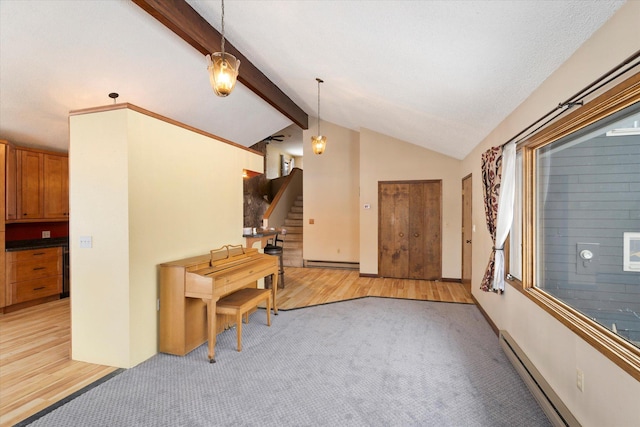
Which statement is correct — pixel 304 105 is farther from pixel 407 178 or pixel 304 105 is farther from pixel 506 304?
pixel 506 304

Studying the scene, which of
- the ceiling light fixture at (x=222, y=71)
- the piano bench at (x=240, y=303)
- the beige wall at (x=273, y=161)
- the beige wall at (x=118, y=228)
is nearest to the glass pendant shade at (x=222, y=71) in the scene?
the ceiling light fixture at (x=222, y=71)

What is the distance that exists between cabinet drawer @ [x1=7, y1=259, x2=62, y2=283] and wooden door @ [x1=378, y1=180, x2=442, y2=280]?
5454 mm

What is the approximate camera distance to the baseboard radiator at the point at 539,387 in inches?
77.4

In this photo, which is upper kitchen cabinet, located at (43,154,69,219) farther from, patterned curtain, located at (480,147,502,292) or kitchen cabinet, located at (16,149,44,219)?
patterned curtain, located at (480,147,502,292)

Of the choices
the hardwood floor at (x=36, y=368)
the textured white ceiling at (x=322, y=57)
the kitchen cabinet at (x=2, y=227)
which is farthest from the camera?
the kitchen cabinet at (x=2, y=227)

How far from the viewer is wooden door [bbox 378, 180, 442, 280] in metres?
6.19

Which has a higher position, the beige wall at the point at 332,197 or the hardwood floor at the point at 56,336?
the beige wall at the point at 332,197

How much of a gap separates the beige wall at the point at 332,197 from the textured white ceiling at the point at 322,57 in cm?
193

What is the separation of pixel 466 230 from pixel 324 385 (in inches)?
162

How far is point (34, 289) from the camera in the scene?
176 inches

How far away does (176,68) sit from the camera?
4008 mm

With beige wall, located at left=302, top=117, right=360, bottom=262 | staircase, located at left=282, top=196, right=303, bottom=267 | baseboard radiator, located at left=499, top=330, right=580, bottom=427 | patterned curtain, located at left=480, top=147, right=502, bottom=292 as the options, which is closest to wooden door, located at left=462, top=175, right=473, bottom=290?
patterned curtain, located at left=480, top=147, right=502, bottom=292

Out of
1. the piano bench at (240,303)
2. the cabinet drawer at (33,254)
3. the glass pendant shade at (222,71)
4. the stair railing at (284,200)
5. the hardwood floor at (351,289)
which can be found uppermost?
the glass pendant shade at (222,71)

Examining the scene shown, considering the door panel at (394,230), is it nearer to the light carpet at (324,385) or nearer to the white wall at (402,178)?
the white wall at (402,178)
